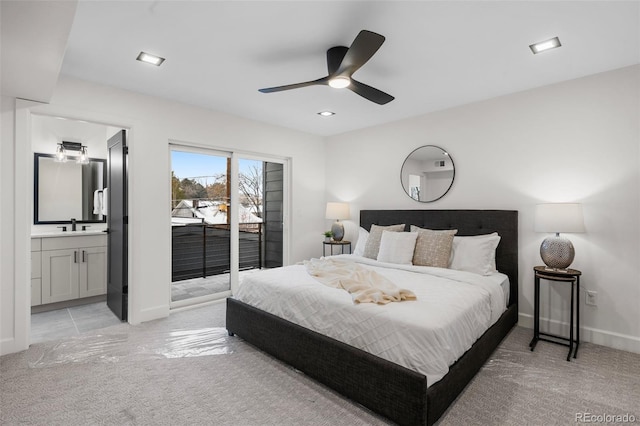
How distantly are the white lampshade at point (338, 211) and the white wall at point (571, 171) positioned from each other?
4.24 ft

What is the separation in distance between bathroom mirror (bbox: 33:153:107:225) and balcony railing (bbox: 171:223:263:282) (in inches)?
64.6

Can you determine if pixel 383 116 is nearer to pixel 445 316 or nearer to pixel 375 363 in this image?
pixel 445 316

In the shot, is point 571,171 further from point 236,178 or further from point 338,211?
point 236,178

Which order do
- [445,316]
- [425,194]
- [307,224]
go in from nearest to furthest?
[445,316] < [425,194] < [307,224]

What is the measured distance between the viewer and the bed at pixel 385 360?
1.75 metres

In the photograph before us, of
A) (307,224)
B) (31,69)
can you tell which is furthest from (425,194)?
(31,69)

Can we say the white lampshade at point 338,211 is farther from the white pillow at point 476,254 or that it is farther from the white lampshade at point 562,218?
the white lampshade at point 562,218

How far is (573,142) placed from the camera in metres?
3.08

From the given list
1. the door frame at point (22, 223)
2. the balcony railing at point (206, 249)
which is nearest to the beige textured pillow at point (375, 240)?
the balcony railing at point (206, 249)

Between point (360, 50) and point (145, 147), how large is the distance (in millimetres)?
2662

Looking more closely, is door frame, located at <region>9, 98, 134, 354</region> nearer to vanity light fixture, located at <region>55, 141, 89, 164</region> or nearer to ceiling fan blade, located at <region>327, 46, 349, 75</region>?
vanity light fixture, located at <region>55, 141, 89, 164</region>

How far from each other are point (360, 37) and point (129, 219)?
118 inches

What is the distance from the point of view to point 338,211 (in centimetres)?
493

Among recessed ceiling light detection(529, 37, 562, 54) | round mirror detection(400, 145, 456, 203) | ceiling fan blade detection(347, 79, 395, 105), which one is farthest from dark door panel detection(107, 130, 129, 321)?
recessed ceiling light detection(529, 37, 562, 54)
